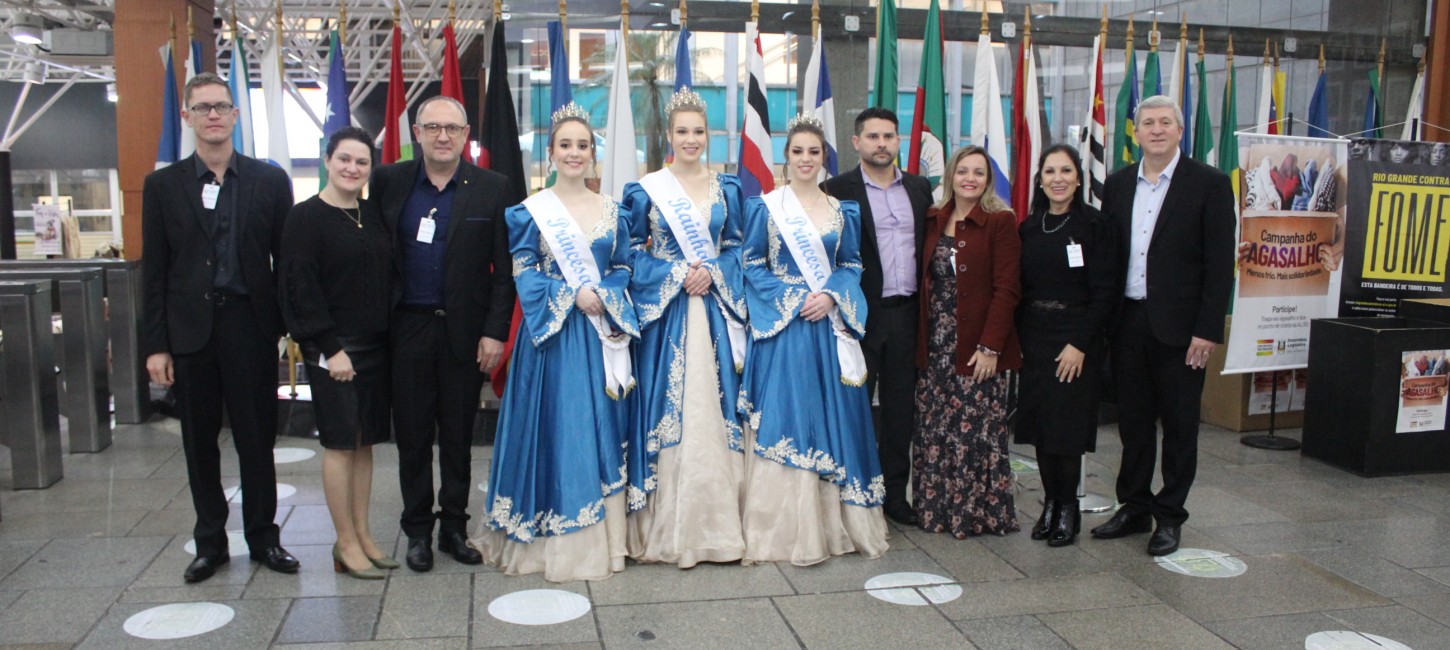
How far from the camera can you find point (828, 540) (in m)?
3.38

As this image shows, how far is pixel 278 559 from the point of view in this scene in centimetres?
317

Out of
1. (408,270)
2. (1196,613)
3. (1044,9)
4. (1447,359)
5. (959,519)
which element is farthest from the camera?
(1044,9)

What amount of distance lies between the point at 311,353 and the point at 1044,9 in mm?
4910

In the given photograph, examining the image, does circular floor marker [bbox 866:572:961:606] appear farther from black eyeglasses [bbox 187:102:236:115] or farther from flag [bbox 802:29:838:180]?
flag [bbox 802:29:838:180]

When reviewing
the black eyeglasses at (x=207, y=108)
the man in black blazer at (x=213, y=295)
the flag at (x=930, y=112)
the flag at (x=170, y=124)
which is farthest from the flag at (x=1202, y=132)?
the flag at (x=170, y=124)

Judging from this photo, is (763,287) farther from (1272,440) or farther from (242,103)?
(242,103)

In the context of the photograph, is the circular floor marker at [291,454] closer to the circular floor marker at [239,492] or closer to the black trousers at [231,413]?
the circular floor marker at [239,492]

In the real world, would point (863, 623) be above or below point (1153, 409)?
below

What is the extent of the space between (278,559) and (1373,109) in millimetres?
6961

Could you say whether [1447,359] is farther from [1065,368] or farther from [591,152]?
[591,152]

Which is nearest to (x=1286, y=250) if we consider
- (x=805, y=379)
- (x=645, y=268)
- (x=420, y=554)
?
(x=805, y=379)

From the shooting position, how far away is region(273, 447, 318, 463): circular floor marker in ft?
→ 15.7

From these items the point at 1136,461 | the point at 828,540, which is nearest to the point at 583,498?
the point at 828,540

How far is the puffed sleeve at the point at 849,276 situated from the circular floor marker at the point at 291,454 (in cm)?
283
